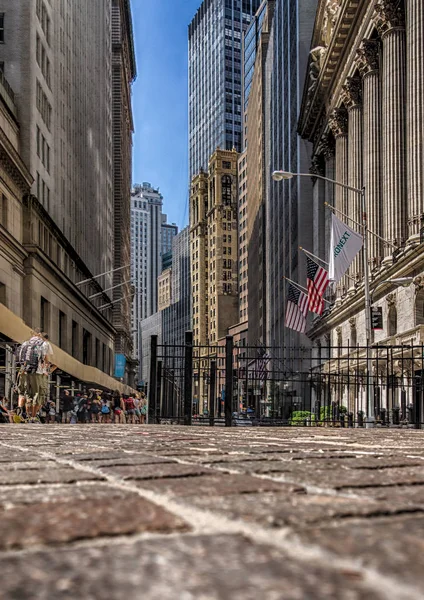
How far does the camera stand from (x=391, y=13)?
3812 cm

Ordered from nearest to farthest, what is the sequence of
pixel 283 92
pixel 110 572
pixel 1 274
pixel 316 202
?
pixel 110 572 < pixel 1 274 < pixel 316 202 < pixel 283 92

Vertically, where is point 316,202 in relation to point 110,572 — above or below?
above

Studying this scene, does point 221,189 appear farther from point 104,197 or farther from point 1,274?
point 1,274

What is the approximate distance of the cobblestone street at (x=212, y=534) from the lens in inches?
56.6

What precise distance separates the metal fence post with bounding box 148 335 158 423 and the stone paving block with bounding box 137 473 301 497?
12.7m

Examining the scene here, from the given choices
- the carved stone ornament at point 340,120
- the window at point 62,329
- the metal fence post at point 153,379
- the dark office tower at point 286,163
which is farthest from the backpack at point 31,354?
the dark office tower at point 286,163

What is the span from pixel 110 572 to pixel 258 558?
0.32m

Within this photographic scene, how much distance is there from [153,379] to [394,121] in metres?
26.6

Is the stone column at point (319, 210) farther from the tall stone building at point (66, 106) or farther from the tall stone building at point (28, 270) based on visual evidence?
the tall stone building at point (28, 270)

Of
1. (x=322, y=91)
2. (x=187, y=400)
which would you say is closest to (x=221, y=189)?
(x=322, y=91)

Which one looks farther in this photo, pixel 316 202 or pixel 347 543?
pixel 316 202

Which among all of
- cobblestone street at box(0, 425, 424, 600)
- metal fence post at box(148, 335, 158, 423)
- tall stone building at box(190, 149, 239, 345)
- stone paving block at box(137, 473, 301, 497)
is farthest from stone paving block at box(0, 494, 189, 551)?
tall stone building at box(190, 149, 239, 345)

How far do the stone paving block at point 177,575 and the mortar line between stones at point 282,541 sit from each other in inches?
1.0

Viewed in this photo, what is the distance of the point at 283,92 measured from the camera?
86.1m
